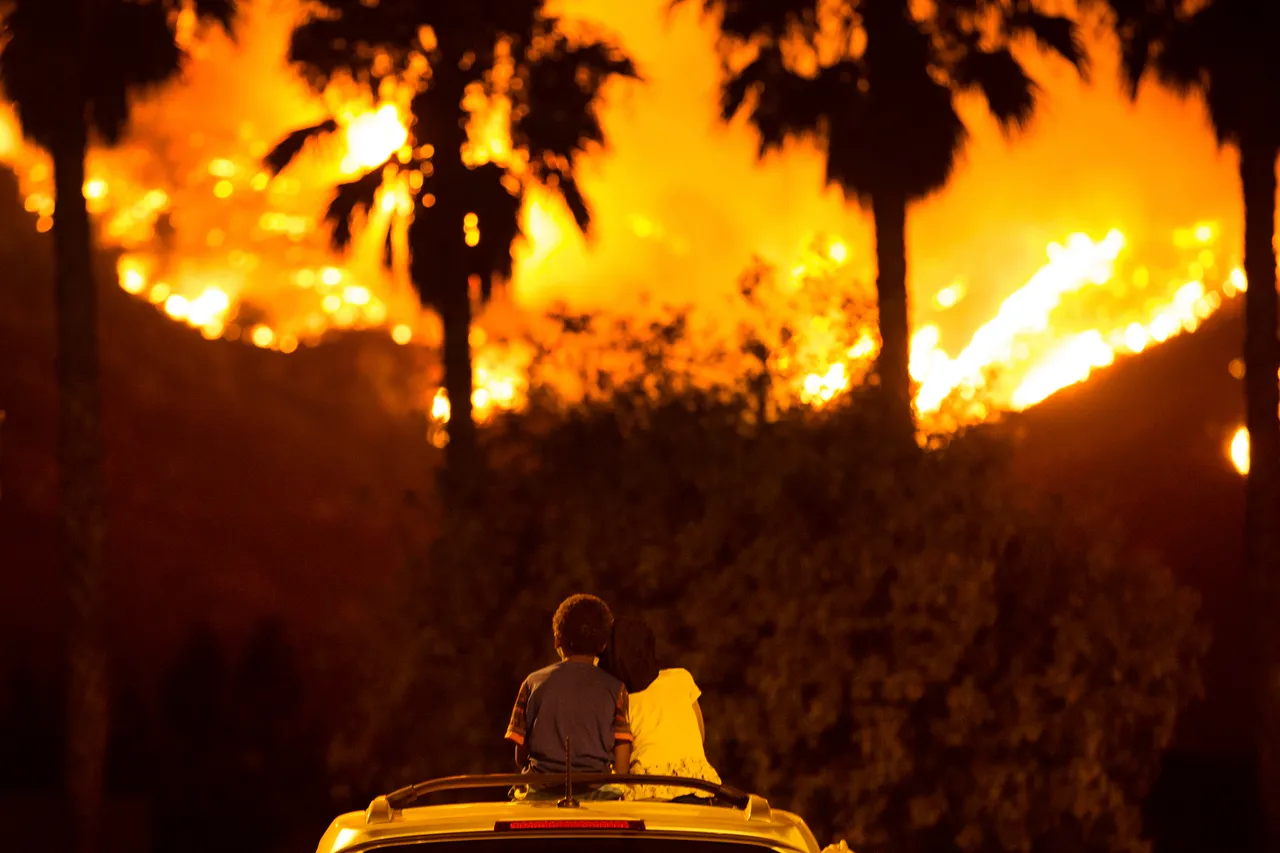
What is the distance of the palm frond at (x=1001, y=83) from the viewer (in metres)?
18.5

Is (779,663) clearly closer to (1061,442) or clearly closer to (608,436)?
(608,436)

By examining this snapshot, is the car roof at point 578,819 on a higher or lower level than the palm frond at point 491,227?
lower

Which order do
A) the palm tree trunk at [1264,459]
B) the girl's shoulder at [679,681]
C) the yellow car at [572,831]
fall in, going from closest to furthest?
the yellow car at [572,831]
the girl's shoulder at [679,681]
the palm tree trunk at [1264,459]

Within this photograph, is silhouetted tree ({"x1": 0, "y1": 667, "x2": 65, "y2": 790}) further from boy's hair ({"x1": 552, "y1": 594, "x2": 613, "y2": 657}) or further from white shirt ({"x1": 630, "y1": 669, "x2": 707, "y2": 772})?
boy's hair ({"x1": 552, "y1": 594, "x2": 613, "y2": 657})

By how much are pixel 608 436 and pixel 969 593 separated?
3423mm

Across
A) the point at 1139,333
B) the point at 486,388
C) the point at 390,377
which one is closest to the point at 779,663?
the point at 486,388

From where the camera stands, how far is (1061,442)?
2975 centimetres

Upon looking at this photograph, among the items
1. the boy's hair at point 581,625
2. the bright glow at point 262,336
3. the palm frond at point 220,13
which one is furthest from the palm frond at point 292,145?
the bright glow at point 262,336

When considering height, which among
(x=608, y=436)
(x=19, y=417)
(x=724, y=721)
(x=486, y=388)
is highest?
(x=19, y=417)

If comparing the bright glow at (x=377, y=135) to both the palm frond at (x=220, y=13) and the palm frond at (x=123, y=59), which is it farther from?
the palm frond at (x=123, y=59)

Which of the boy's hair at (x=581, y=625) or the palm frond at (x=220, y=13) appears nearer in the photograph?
the boy's hair at (x=581, y=625)

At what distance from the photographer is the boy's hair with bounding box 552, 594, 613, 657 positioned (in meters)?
6.36

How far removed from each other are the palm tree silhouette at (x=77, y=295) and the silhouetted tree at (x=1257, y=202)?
10.8 metres

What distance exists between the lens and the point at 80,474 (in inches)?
656
